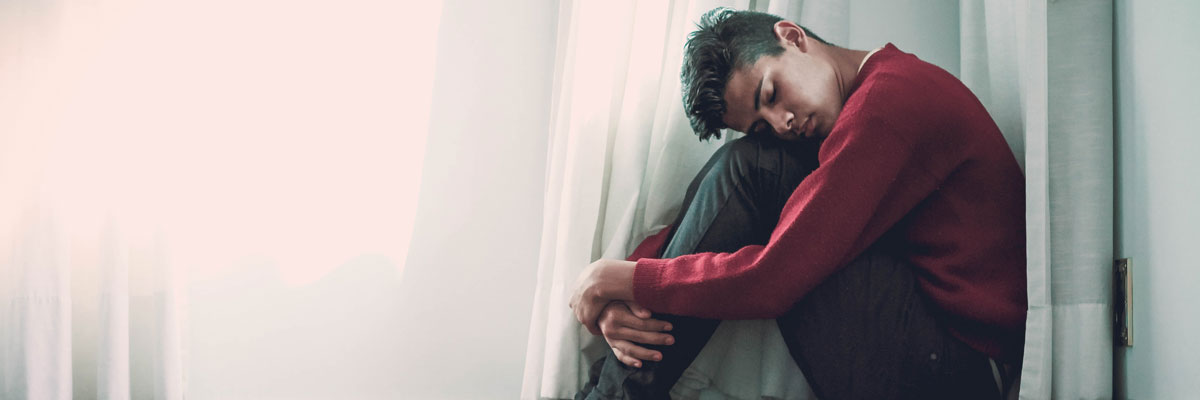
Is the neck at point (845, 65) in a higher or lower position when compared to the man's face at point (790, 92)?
higher

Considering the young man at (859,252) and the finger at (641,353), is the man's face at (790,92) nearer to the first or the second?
the young man at (859,252)

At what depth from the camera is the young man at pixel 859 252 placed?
3.19ft

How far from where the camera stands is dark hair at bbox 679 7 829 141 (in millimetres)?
1140

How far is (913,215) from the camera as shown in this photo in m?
1.04

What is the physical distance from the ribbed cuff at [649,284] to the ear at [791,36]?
341mm

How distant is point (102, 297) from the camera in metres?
1.44

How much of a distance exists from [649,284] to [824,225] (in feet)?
0.77

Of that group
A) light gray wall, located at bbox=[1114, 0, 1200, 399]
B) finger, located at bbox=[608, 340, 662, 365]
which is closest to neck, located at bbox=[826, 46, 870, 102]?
light gray wall, located at bbox=[1114, 0, 1200, 399]

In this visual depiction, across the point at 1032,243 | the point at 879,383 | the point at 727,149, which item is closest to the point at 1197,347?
the point at 1032,243

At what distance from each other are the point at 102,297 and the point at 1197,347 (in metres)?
1.55

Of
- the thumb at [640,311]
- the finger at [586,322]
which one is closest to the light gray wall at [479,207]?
the finger at [586,322]

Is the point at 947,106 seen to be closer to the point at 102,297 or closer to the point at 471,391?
the point at 471,391

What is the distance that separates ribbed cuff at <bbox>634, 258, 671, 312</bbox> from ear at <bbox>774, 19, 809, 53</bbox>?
341 mm

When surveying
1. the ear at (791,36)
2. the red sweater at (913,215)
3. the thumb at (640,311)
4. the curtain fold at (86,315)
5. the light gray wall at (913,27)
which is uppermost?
the light gray wall at (913,27)
